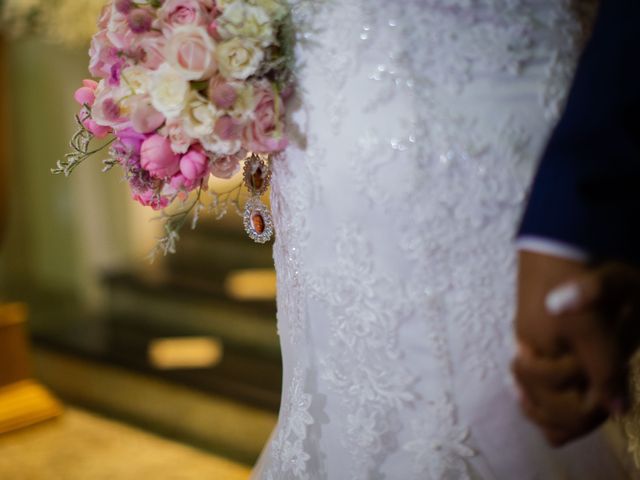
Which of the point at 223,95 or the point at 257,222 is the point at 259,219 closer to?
the point at 257,222

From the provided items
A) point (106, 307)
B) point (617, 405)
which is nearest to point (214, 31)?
point (617, 405)

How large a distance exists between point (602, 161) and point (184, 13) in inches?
25.4

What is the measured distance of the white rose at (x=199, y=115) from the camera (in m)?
1.22

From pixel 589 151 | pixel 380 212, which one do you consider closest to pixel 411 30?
pixel 380 212

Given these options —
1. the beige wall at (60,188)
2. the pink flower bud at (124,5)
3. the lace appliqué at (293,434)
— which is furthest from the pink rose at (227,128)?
the beige wall at (60,188)

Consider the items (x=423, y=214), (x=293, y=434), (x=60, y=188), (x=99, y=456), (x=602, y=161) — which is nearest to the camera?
(x=602, y=161)

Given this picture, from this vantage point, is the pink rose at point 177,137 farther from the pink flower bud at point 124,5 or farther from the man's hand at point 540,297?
the man's hand at point 540,297

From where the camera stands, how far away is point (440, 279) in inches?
45.6

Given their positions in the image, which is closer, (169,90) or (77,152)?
(169,90)

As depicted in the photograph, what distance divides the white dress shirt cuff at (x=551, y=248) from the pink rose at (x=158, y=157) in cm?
59

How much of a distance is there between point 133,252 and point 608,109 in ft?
14.2

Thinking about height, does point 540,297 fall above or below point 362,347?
above

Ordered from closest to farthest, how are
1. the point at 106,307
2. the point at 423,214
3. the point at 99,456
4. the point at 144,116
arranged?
the point at 423,214, the point at 144,116, the point at 99,456, the point at 106,307

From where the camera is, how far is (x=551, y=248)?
918mm
